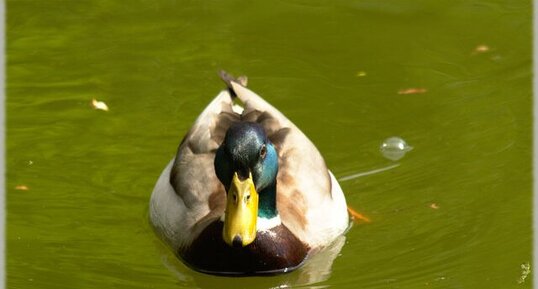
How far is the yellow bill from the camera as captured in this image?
9.13m

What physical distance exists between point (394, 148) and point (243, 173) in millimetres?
2150

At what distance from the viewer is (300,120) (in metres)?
11.5

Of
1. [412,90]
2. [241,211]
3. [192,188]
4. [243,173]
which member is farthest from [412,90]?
[241,211]

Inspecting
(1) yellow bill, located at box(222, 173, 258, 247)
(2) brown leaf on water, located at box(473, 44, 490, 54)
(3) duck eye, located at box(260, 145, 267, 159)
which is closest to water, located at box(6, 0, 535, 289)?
(2) brown leaf on water, located at box(473, 44, 490, 54)

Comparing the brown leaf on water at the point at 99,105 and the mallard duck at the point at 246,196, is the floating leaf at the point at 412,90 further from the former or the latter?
the brown leaf on water at the point at 99,105

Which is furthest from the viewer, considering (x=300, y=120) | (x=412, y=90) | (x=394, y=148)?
(x=412, y=90)

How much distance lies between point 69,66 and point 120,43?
0.57m

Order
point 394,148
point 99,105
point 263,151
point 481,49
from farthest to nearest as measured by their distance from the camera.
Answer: point 481,49 → point 99,105 → point 394,148 → point 263,151

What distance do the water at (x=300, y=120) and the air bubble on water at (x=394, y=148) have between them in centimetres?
7

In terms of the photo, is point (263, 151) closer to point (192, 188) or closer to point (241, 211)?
point (241, 211)

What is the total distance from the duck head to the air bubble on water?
172 cm

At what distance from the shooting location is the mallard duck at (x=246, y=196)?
9.21 meters

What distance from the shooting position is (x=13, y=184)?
10.8 metres

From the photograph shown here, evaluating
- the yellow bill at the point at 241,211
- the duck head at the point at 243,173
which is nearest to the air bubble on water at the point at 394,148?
the duck head at the point at 243,173
